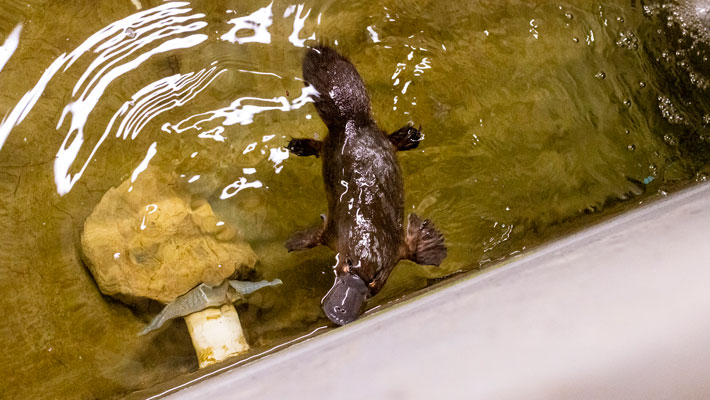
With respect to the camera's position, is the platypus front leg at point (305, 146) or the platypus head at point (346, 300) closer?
the platypus head at point (346, 300)

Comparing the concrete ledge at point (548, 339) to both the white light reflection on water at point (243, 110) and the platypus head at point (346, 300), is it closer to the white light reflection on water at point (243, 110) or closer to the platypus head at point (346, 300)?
the platypus head at point (346, 300)

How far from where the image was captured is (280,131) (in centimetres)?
232

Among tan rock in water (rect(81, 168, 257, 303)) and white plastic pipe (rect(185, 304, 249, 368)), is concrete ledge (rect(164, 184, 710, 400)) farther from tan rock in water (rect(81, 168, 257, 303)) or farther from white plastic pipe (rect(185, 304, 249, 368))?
tan rock in water (rect(81, 168, 257, 303))

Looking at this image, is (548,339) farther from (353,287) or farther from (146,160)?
(146,160)

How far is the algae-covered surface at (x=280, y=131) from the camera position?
223 cm

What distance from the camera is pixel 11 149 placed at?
7.32 feet

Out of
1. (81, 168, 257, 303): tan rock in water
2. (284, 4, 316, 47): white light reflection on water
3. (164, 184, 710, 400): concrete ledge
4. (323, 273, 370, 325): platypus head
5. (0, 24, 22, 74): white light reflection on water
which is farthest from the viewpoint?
(284, 4, 316, 47): white light reflection on water

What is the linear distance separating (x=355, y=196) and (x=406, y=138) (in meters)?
0.46

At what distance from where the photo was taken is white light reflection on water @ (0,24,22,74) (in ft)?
7.32

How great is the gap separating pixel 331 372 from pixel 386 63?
1.41 metres

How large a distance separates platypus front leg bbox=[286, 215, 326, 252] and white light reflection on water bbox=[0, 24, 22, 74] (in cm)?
142

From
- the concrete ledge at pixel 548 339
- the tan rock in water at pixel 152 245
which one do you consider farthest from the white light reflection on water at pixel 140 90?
the concrete ledge at pixel 548 339

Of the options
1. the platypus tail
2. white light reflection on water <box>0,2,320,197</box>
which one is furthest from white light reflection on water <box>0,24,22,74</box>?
the platypus tail

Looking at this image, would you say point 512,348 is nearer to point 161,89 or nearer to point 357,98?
point 357,98
